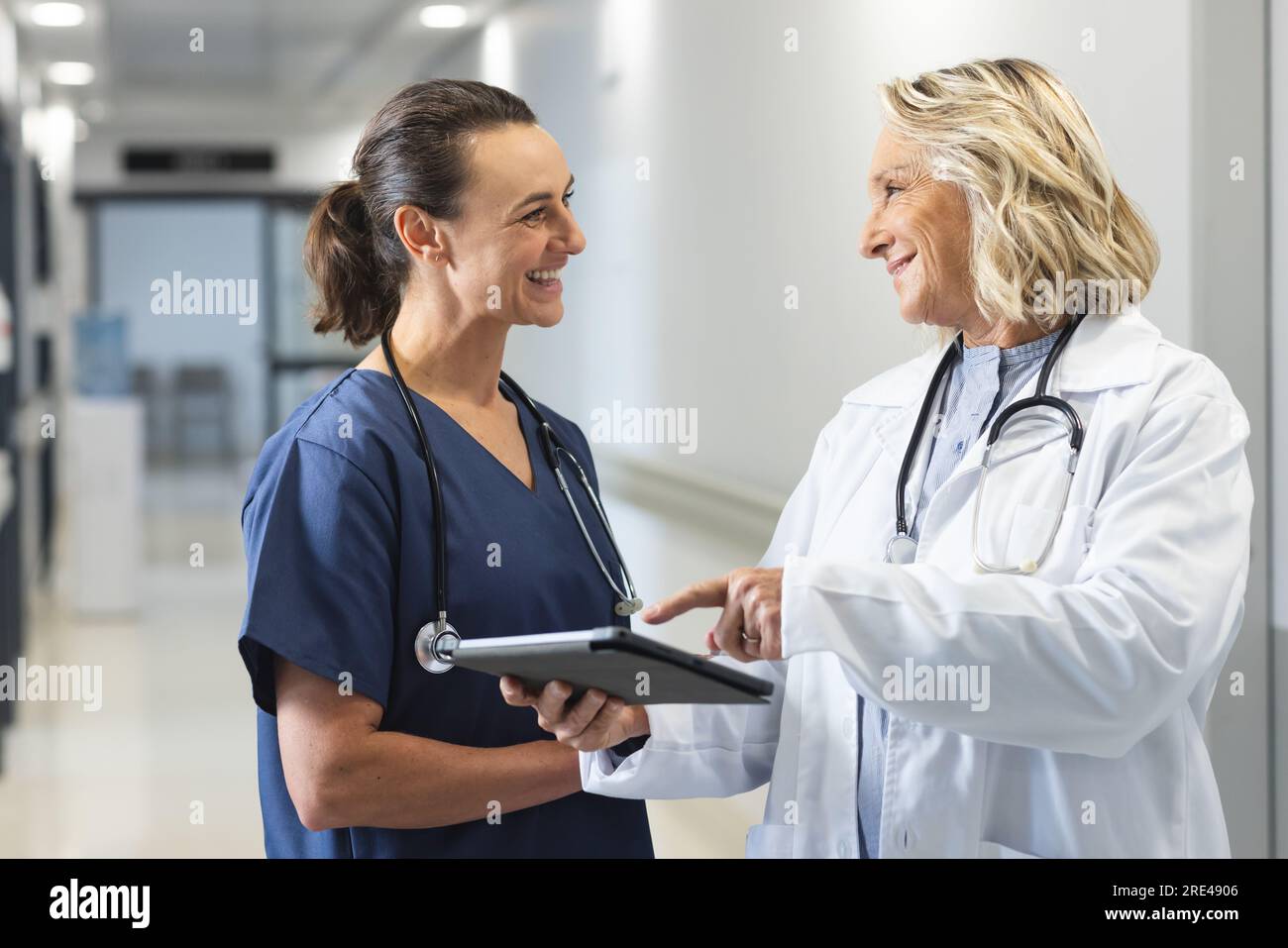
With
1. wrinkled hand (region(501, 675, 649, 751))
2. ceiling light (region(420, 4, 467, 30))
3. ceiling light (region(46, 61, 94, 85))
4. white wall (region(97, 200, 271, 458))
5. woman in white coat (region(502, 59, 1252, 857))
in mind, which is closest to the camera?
woman in white coat (region(502, 59, 1252, 857))

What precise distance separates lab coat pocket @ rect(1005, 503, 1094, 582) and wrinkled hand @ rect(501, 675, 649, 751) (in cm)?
40

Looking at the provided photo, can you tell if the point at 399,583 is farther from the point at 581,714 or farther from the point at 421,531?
the point at 581,714

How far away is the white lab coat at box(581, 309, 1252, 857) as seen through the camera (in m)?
1.02

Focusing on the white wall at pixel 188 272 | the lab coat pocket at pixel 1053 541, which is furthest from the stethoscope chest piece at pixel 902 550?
the white wall at pixel 188 272

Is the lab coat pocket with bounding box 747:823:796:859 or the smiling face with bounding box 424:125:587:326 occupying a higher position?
the smiling face with bounding box 424:125:587:326

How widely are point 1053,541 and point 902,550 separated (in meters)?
0.16

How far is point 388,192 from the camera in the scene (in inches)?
53.6

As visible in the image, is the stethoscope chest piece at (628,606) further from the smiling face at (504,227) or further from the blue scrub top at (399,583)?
the smiling face at (504,227)

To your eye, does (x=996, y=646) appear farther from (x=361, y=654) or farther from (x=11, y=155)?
(x=11, y=155)

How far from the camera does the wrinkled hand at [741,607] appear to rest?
1044 millimetres

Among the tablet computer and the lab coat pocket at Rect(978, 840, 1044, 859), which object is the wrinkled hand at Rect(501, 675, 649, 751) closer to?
the tablet computer

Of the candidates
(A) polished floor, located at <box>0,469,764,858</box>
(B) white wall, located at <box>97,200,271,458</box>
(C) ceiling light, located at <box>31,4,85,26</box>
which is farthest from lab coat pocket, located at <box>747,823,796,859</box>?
(B) white wall, located at <box>97,200,271,458</box>
